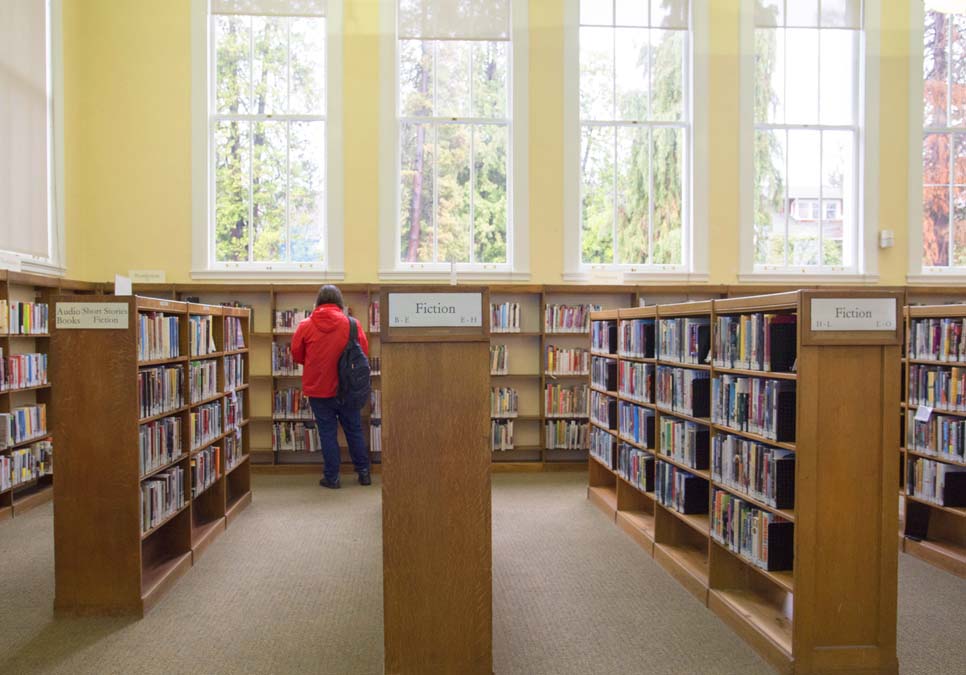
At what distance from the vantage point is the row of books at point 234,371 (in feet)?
17.8

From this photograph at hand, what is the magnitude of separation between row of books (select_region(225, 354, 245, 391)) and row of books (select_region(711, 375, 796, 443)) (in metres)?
3.60

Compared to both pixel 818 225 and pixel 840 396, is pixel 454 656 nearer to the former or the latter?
pixel 840 396

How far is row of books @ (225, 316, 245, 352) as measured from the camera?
540 centimetres

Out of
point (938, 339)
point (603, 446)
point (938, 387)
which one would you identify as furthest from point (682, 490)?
point (938, 339)

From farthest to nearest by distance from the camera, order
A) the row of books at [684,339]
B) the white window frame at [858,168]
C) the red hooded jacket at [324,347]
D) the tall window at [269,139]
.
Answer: the white window frame at [858,168]
the tall window at [269,139]
the red hooded jacket at [324,347]
the row of books at [684,339]

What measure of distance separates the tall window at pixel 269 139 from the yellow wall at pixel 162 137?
37 cm

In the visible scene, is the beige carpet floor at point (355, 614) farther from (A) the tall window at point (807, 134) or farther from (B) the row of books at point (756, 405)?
(A) the tall window at point (807, 134)

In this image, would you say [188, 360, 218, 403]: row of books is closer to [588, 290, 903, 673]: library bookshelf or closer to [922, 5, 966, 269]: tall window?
[588, 290, 903, 673]: library bookshelf

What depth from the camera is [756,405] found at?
330 centimetres

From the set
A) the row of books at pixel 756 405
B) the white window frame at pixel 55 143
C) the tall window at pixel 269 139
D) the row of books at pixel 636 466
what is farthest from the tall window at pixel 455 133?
the row of books at pixel 756 405

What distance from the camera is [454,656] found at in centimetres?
267

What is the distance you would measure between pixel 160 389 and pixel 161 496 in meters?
0.60


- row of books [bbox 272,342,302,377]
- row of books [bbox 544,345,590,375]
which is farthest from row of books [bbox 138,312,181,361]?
row of books [bbox 544,345,590,375]

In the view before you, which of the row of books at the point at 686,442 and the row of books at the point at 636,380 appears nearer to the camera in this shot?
the row of books at the point at 686,442
